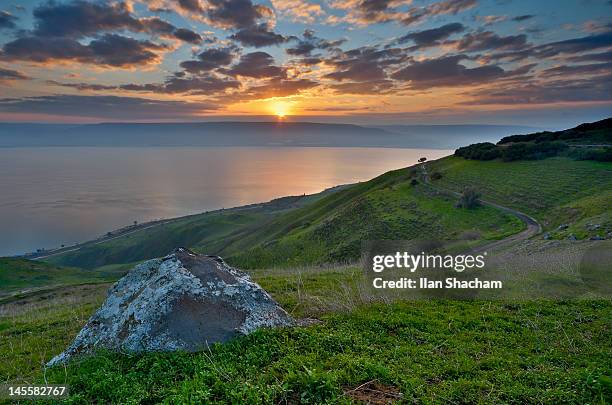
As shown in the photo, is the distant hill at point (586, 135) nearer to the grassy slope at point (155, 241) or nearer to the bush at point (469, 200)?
the bush at point (469, 200)

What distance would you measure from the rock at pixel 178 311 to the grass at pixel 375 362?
0.35m

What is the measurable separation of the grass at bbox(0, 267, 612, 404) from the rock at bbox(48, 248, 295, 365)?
349mm

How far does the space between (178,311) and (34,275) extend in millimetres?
73666

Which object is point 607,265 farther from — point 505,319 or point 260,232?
point 260,232

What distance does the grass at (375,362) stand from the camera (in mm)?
4930

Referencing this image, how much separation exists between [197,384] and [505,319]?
7349mm

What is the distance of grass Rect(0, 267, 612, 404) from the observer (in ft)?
16.2

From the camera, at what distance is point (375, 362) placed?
5.75 meters

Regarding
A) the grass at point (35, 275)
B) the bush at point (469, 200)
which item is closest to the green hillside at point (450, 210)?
the bush at point (469, 200)

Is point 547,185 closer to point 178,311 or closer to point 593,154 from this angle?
point 593,154

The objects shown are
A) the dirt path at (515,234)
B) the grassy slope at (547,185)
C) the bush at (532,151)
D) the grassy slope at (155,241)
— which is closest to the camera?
the dirt path at (515,234)

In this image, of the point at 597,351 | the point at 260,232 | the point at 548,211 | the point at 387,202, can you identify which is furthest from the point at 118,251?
the point at 597,351

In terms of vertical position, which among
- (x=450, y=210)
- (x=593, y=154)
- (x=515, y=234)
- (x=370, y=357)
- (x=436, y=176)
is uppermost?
(x=593, y=154)

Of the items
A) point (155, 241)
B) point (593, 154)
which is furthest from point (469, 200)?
point (155, 241)
